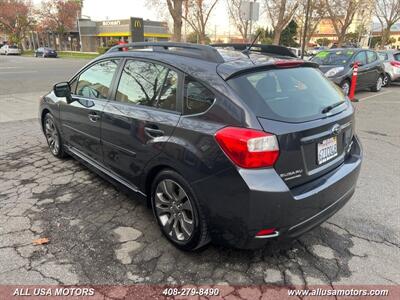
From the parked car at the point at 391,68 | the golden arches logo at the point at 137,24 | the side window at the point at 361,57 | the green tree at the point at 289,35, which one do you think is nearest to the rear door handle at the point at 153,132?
the side window at the point at 361,57

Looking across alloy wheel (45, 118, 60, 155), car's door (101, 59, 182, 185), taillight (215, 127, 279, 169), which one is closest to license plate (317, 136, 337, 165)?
taillight (215, 127, 279, 169)

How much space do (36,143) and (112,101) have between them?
309 cm

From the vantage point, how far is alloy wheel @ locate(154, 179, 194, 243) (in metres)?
2.70

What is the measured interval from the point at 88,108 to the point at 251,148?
2.24m

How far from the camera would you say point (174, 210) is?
2.82 m

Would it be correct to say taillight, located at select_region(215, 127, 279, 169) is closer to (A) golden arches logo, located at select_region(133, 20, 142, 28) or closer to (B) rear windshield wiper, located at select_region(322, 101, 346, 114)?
(B) rear windshield wiper, located at select_region(322, 101, 346, 114)

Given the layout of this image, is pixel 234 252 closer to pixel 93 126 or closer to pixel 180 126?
pixel 180 126

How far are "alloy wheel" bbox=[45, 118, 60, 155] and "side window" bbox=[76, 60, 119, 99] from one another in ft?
3.28

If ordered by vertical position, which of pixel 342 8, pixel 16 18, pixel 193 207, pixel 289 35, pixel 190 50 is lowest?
pixel 193 207

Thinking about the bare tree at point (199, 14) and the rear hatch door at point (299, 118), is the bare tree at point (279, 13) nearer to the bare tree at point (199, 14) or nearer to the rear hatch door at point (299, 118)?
the bare tree at point (199, 14)

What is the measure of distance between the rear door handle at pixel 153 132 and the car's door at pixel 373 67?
11104mm

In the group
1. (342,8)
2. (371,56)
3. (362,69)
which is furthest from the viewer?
(342,8)

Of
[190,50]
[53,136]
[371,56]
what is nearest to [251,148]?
[190,50]

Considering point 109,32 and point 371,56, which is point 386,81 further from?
point 109,32
